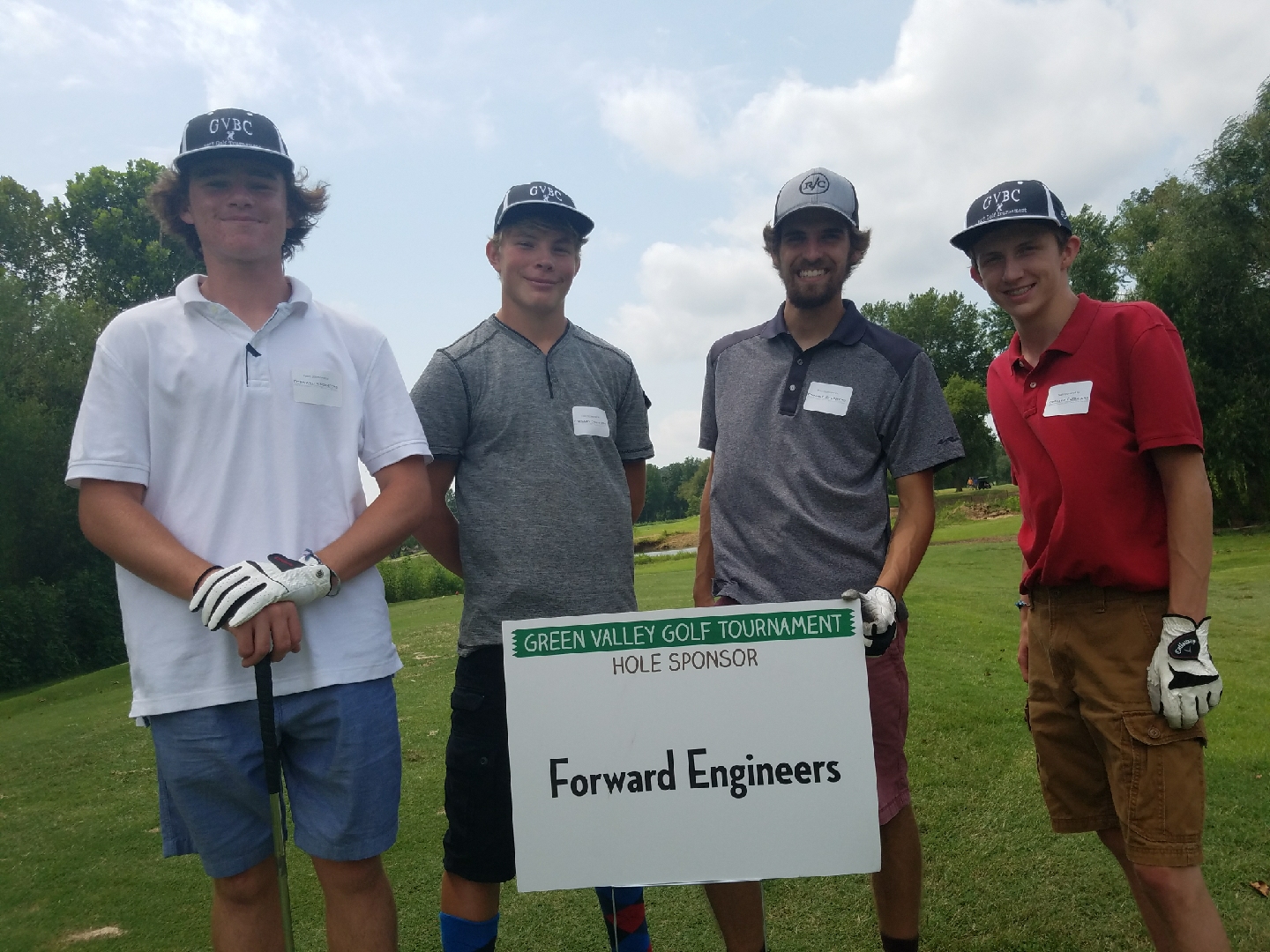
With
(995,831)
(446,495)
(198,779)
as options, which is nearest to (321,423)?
(446,495)

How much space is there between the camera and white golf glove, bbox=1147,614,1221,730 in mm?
2154

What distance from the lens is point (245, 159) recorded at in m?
2.21

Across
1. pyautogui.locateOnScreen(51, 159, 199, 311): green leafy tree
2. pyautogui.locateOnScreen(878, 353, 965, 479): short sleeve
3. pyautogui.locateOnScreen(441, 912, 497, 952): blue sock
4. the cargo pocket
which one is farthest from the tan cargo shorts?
pyautogui.locateOnScreen(51, 159, 199, 311): green leafy tree

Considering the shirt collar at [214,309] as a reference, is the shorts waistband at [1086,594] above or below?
below

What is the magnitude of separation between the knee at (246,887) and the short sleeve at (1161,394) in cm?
255

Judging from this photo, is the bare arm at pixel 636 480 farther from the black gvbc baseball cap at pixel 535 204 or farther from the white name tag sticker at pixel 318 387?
the white name tag sticker at pixel 318 387

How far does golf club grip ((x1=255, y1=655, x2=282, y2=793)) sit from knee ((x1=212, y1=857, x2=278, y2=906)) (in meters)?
0.25

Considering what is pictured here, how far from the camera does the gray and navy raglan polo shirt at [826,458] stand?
8.34ft

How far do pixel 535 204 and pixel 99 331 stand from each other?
25277 millimetres

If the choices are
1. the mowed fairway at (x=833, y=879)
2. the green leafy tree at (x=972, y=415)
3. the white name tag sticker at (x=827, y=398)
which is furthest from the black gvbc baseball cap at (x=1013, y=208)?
the green leafy tree at (x=972, y=415)

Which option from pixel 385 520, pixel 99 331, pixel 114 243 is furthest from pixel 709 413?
pixel 114 243

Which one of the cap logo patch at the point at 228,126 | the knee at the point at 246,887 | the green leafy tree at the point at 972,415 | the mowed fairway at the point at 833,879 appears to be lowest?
the mowed fairway at the point at 833,879

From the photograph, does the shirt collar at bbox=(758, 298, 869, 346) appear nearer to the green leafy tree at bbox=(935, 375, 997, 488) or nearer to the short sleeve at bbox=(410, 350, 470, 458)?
the short sleeve at bbox=(410, 350, 470, 458)

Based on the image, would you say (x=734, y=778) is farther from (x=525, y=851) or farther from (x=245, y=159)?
(x=245, y=159)
